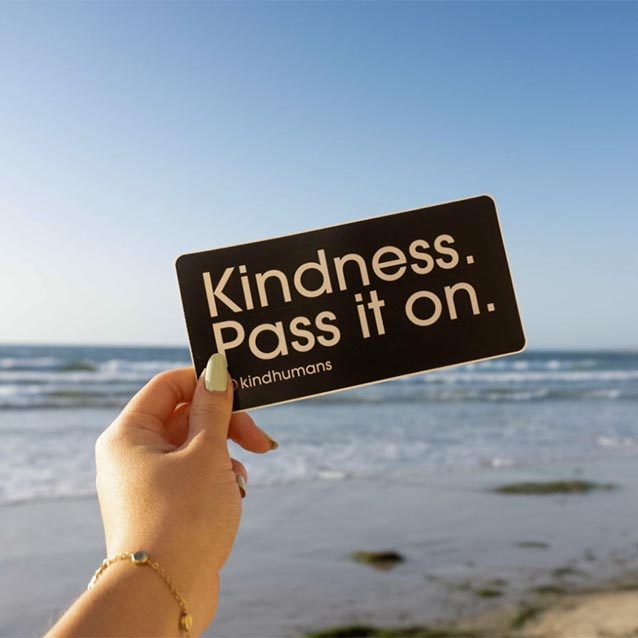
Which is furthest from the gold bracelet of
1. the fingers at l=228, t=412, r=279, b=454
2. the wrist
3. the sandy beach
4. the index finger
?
the sandy beach

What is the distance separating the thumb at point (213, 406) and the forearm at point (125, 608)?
264 mm

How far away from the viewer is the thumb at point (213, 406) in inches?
48.4

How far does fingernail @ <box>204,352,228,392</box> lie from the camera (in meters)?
1.34

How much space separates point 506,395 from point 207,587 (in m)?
16.5

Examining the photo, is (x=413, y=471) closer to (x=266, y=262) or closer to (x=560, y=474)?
(x=560, y=474)

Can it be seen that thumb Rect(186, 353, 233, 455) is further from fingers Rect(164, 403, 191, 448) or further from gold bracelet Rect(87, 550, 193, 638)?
gold bracelet Rect(87, 550, 193, 638)

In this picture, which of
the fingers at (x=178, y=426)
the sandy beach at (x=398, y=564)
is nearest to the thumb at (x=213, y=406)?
the fingers at (x=178, y=426)

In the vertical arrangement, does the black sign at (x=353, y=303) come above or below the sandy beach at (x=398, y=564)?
above

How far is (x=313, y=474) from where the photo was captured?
23.2 ft

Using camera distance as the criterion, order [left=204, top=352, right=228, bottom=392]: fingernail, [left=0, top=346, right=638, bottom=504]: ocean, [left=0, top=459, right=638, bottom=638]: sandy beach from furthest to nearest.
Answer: [left=0, top=346, right=638, bottom=504]: ocean
[left=0, top=459, right=638, bottom=638]: sandy beach
[left=204, top=352, right=228, bottom=392]: fingernail

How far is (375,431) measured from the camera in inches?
406

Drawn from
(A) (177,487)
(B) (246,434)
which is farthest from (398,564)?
(A) (177,487)

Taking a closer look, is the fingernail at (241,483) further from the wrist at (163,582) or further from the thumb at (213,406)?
the wrist at (163,582)

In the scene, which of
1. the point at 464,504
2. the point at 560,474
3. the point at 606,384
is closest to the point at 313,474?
the point at 464,504
